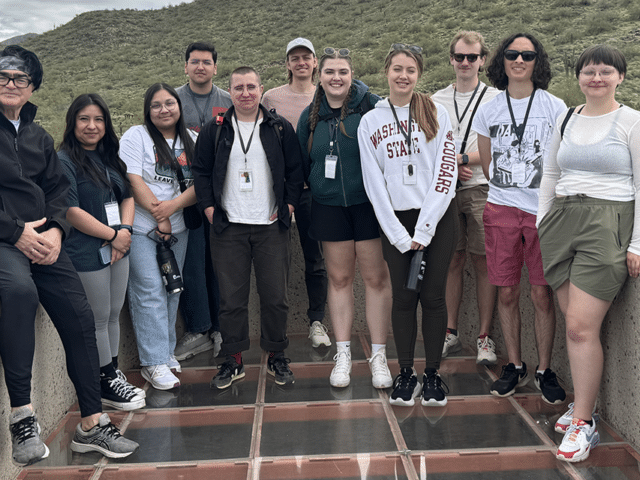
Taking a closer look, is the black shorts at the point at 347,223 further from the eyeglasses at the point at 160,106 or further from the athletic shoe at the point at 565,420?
the athletic shoe at the point at 565,420

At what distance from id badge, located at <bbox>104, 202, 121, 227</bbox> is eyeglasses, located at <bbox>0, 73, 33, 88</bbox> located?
2.85 feet

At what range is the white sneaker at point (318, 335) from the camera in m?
4.96

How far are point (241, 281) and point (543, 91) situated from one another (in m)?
2.35

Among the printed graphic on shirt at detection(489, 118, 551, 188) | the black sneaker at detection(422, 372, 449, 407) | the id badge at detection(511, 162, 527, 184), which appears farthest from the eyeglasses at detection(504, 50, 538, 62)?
the black sneaker at detection(422, 372, 449, 407)

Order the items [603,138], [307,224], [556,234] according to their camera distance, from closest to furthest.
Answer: [603,138] < [556,234] < [307,224]

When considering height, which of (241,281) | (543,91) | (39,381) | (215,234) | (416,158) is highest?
(543,91)

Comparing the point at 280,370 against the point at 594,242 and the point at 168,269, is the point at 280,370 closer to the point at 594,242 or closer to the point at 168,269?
the point at 168,269

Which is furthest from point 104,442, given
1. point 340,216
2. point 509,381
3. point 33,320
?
point 509,381

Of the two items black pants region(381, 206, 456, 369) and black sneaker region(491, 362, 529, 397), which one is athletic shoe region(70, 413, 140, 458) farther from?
black sneaker region(491, 362, 529, 397)

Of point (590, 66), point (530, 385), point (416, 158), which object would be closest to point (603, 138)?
point (590, 66)

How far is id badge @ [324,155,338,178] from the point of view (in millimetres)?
3832

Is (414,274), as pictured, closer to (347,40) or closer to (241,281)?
(241,281)

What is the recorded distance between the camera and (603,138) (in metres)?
3.05

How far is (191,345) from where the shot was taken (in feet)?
15.7
